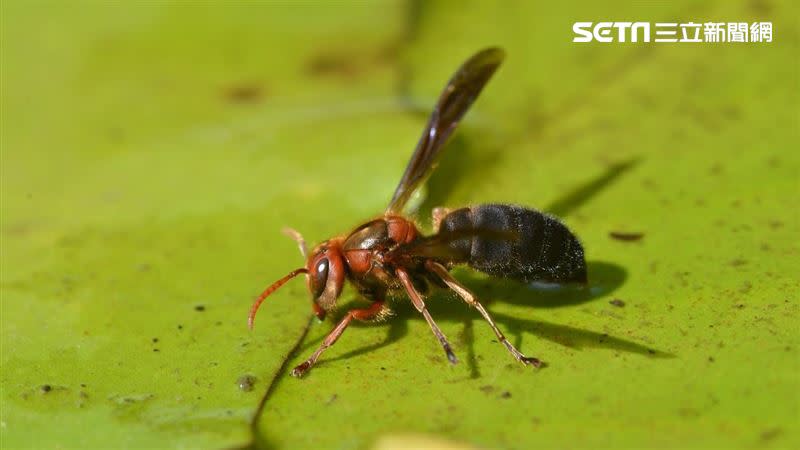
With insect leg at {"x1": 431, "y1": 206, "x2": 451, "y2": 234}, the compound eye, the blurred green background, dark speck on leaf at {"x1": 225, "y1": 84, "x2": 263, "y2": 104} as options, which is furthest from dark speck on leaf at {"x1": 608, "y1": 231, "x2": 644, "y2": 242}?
dark speck on leaf at {"x1": 225, "y1": 84, "x2": 263, "y2": 104}

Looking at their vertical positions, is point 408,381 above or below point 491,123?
below

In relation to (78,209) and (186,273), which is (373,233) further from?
(78,209)

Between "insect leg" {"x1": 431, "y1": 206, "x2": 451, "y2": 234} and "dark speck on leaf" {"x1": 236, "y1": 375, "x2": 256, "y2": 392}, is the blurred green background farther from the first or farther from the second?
"insect leg" {"x1": 431, "y1": 206, "x2": 451, "y2": 234}

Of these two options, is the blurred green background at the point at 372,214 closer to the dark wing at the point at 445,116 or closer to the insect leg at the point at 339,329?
the insect leg at the point at 339,329

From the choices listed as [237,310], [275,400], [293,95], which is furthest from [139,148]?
[275,400]

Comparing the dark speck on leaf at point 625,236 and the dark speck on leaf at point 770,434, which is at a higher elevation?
the dark speck on leaf at point 625,236

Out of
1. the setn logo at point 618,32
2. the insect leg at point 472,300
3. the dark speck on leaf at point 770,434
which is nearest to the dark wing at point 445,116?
the insect leg at point 472,300
